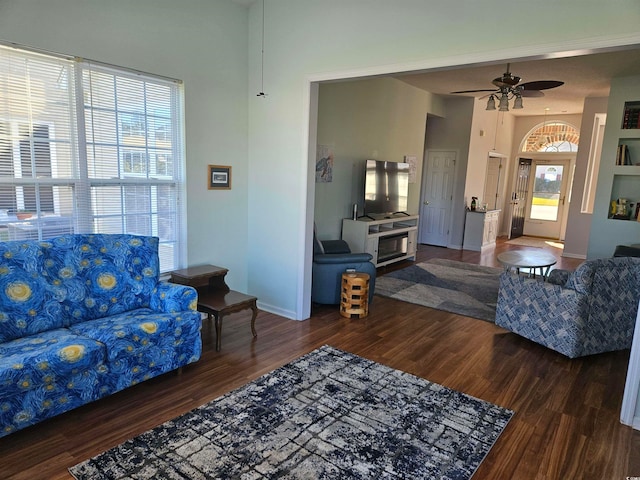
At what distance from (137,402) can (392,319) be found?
2.59 metres

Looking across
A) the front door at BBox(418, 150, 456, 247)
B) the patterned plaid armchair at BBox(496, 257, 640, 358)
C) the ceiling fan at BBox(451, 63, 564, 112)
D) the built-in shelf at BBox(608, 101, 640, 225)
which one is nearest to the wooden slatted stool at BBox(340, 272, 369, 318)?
the patterned plaid armchair at BBox(496, 257, 640, 358)

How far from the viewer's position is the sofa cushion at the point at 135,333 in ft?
8.63

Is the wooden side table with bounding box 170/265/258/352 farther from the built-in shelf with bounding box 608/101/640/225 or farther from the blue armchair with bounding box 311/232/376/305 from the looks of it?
the built-in shelf with bounding box 608/101/640/225

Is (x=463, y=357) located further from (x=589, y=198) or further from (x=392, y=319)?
(x=589, y=198)

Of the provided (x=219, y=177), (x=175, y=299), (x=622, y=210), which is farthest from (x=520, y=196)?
(x=175, y=299)

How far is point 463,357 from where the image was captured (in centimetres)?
355

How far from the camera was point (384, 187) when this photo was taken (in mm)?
6656

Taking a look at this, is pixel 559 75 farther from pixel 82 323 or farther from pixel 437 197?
pixel 82 323

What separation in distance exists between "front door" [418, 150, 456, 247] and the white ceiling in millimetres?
1471

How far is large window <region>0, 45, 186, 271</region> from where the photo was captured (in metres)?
2.87

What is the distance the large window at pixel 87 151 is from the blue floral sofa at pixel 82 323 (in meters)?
0.30

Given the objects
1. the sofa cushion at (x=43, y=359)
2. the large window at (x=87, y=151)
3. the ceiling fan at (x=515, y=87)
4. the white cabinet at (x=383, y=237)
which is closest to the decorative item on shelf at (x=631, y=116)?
the ceiling fan at (x=515, y=87)

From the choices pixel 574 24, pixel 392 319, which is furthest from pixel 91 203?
pixel 574 24

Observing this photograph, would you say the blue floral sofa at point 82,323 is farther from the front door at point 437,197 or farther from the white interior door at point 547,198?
the white interior door at point 547,198
